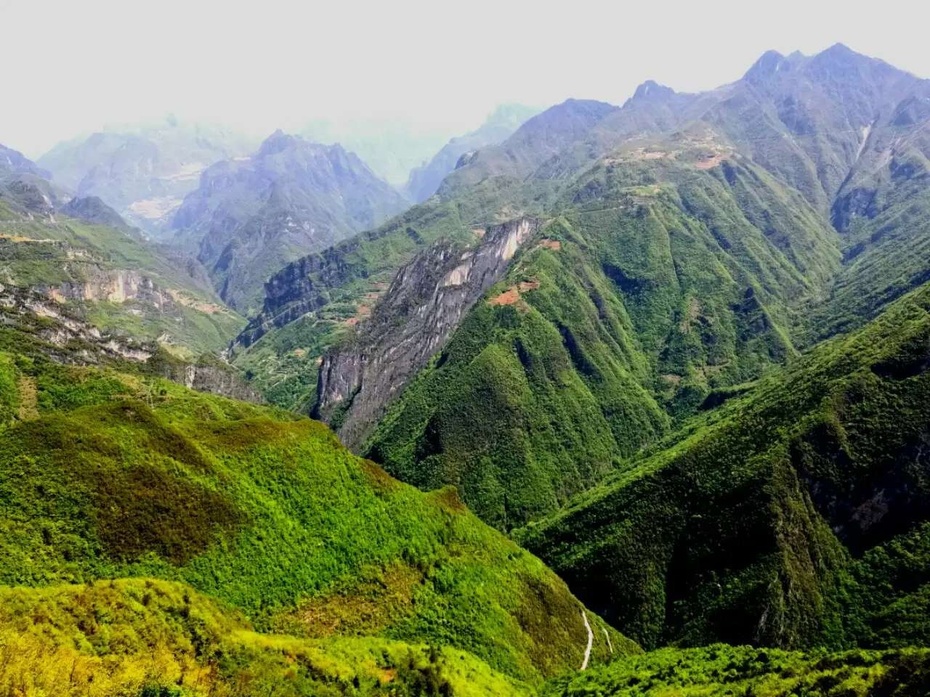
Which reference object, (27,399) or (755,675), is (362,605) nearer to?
(755,675)

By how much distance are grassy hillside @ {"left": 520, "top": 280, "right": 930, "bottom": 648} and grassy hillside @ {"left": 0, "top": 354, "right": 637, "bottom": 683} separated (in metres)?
24.0

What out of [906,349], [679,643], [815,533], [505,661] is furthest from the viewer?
[906,349]

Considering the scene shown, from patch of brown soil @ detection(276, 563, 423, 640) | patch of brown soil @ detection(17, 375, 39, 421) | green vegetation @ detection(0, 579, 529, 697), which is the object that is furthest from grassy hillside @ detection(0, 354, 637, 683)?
green vegetation @ detection(0, 579, 529, 697)

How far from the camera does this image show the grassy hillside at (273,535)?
186ft

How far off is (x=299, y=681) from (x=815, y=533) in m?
88.3

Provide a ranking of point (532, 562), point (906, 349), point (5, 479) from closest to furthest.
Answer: point (5, 479) → point (532, 562) → point (906, 349)

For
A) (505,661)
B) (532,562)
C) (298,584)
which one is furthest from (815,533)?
(298,584)

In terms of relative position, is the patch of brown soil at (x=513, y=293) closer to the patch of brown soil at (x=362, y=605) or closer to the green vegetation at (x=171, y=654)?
the patch of brown soil at (x=362, y=605)

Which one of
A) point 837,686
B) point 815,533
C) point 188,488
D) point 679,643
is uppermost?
point 188,488

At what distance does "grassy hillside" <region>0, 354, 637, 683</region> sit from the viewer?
5656 cm

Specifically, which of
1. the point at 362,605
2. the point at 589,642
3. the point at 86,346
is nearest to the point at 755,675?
the point at 589,642

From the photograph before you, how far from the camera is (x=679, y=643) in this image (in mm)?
97875

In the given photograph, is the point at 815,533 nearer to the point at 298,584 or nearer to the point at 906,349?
the point at 906,349

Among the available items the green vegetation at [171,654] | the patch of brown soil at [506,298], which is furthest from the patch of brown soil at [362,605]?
the patch of brown soil at [506,298]
